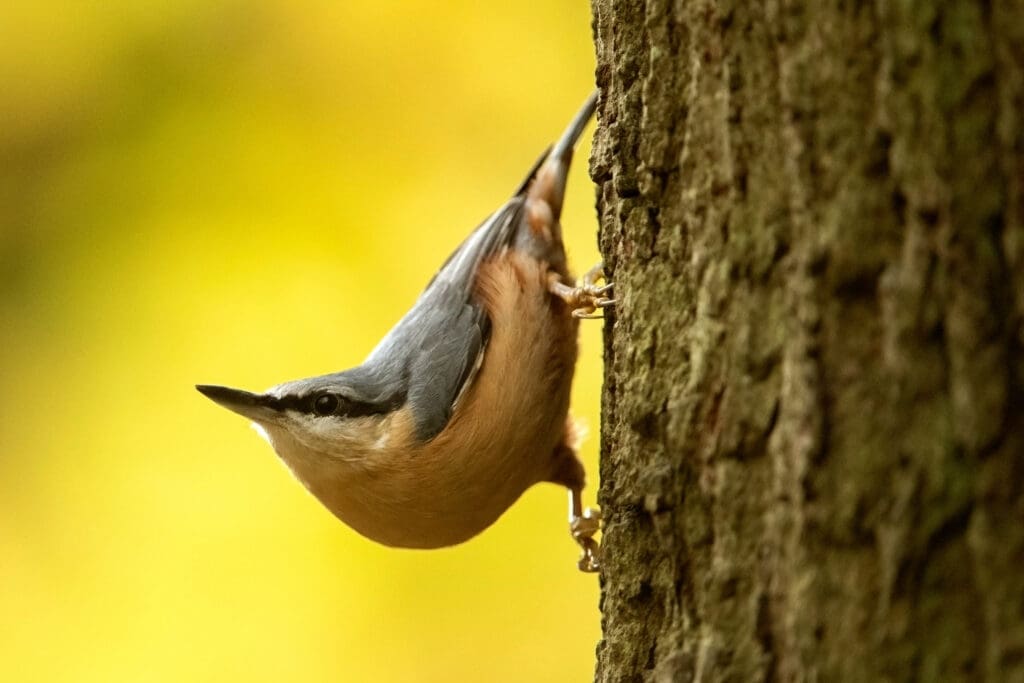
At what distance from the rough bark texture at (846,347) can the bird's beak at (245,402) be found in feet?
5.75

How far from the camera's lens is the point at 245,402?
3.29 metres

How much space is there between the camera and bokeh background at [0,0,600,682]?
441 centimetres

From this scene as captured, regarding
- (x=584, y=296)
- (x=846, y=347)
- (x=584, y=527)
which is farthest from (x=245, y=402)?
(x=846, y=347)

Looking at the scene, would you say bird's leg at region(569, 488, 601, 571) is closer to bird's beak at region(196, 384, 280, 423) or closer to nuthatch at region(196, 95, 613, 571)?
nuthatch at region(196, 95, 613, 571)

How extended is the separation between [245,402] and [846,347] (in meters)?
2.22

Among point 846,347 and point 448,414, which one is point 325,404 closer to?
point 448,414

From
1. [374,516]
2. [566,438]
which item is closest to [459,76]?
[566,438]

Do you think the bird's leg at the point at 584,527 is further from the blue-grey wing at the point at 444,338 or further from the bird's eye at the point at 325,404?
the bird's eye at the point at 325,404

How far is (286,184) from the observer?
4.49 m

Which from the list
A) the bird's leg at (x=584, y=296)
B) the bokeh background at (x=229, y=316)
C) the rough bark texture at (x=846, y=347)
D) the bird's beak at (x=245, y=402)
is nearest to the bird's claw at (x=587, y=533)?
the bokeh background at (x=229, y=316)

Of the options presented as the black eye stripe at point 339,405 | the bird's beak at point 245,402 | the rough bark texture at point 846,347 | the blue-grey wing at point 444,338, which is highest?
the blue-grey wing at point 444,338

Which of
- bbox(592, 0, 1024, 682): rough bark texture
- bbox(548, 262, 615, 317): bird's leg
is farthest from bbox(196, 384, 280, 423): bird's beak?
bbox(592, 0, 1024, 682): rough bark texture

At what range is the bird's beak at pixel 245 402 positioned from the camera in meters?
3.25

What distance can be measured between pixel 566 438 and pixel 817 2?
238cm
